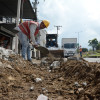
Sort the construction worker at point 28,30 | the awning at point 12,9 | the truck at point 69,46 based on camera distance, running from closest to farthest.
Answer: the construction worker at point 28,30
the awning at point 12,9
the truck at point 69,46

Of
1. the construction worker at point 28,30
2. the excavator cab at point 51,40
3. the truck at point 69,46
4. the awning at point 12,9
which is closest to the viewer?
the construction worker at point 28,30

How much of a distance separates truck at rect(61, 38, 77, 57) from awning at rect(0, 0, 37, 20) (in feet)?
20.7

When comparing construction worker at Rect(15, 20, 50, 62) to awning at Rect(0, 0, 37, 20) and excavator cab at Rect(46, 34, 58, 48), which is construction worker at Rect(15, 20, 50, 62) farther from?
excavator cab at Rect(46, 34, 58, 48)

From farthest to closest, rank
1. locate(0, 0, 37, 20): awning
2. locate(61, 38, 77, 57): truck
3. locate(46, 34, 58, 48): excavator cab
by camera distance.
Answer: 1. locate(46, 34, 58, 48): excavator cab
2. locate(61, 38, 77, 57): truck
3. locate(0, 0, 37, 20): awning

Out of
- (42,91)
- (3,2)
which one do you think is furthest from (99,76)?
(3,2)

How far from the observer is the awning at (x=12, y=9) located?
37.1 feet

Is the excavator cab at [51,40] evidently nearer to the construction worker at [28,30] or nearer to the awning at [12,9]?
the awning at [12,9]

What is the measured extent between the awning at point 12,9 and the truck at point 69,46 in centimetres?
631

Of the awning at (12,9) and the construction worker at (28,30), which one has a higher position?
the awning at (12,9)

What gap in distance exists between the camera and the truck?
18.1 meters

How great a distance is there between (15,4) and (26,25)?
278 inches

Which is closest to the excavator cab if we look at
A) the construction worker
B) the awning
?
the awning

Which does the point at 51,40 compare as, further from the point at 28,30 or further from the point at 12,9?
the point at 28,30

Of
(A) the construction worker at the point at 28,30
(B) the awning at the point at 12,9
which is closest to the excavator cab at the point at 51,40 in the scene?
(B) the awning at the point at 12,9
